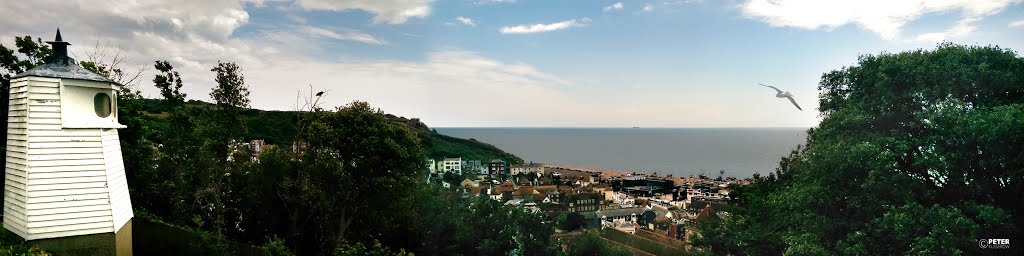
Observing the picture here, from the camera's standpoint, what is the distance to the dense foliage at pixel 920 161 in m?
9.75

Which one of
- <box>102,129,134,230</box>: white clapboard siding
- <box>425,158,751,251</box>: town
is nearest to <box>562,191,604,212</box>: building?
<box>425,158,751,251</box>: town

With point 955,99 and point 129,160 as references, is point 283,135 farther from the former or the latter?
point 955,99

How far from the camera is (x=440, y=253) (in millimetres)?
18094

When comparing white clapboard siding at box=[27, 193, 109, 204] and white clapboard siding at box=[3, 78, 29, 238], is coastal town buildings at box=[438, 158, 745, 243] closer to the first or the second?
white clapboard siding at box=[27, 193, 109, 204]

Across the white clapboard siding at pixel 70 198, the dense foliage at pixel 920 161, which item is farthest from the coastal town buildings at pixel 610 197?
the white clapboard siding at pixel 70 198

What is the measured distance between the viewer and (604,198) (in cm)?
6022

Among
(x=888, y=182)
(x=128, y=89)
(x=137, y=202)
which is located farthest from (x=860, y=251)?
(x=128, y=89)

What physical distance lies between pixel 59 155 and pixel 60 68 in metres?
1.28

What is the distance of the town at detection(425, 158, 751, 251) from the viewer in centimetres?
3925

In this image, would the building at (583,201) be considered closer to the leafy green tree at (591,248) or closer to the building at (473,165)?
the leafy green tree at (591,248)

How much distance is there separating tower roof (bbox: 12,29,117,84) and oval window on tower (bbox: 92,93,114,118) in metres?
0.39

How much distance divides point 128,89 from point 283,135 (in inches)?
1225

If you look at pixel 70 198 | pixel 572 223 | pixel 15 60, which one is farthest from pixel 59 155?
pixel 572 223

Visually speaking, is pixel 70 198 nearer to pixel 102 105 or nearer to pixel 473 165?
pixel 102 105
